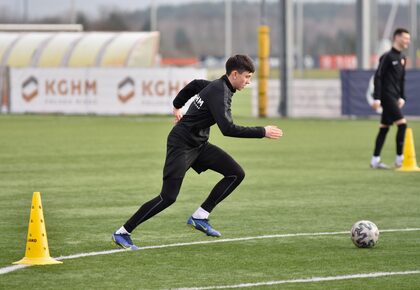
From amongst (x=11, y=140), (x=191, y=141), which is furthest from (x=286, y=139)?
(x=191, y=141)

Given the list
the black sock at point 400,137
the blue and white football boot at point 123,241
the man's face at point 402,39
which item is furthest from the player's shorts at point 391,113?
the blue and white football boot at point 123,241

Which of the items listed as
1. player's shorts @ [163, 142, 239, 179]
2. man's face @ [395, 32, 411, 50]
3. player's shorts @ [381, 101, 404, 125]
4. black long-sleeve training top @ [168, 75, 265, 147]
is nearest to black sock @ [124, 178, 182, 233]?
player's shorts @ [163, 142, 239, 179]

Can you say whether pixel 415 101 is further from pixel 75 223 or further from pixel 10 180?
pixel 75 223

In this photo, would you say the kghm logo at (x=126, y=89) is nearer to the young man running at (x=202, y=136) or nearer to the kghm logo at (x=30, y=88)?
the kghm logo at (x=30, y=88)

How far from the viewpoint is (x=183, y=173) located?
418 inches

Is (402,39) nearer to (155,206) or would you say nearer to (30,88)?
(155,206)

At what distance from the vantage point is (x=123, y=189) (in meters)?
16.4

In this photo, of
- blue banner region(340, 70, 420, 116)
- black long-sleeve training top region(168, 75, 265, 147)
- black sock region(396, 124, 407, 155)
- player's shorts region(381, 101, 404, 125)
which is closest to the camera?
black long-sleeve training top region(168, 75, 265, 147)

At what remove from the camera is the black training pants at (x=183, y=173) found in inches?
412

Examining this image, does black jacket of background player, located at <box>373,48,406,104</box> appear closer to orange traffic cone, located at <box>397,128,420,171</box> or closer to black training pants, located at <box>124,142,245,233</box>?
orange traffic cone, located at <box>397,128,420,171</box>

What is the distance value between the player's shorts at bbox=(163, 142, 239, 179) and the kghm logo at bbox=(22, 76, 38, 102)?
30644 millimetres

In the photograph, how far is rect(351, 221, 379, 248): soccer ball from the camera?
417 inches

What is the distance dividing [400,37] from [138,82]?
2181 centimetres

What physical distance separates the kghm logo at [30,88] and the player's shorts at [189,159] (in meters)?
30.6
